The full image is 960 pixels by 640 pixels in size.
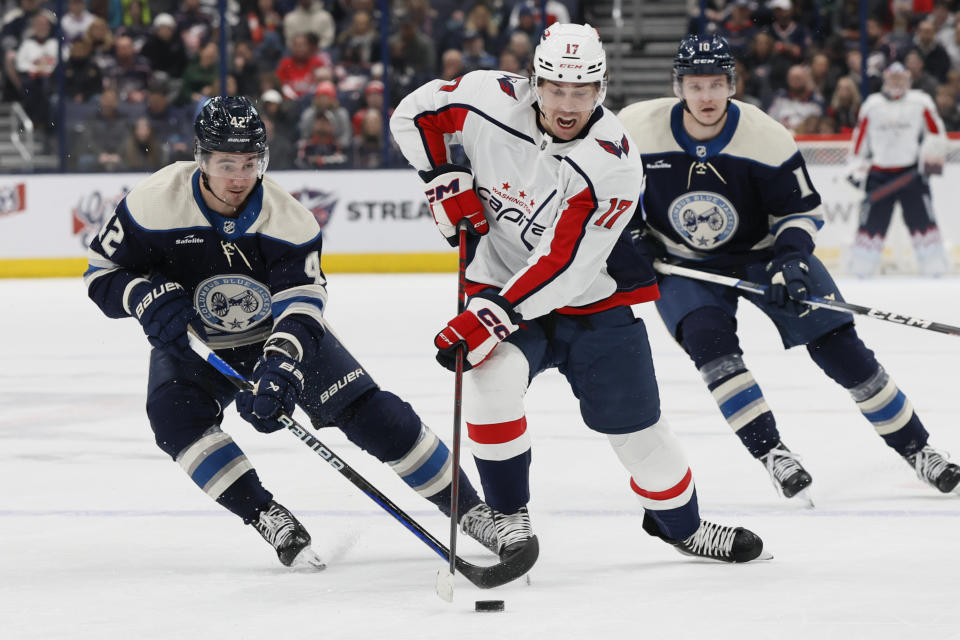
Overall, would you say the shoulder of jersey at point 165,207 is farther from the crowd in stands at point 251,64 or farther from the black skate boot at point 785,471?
the crowd in stands at point 251,64

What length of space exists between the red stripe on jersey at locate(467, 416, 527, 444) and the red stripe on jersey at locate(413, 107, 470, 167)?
57 centimetres

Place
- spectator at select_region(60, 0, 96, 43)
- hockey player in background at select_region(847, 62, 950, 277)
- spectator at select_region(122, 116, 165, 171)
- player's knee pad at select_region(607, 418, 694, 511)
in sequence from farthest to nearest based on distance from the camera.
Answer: spectator at select_region(60, 0, 96, 43)
spectator at select_region(122, 116, 165, 171)
hockey player in background at select_region(847, 62, 950, 277)
player's knee pad at select_region(607, 418, 694, 511)

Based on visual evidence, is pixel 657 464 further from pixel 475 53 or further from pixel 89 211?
pixel 475 53

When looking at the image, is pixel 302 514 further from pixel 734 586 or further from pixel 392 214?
pixel 392 214

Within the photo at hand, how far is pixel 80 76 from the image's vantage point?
9.12 metres

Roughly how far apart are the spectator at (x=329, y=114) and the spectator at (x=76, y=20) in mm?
1623

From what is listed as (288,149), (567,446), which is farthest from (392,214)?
(567,446)

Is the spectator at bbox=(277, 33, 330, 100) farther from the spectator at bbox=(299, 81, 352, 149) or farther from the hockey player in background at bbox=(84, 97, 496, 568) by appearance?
the hockey player in background at bbox=(84, 97, 496, 568)

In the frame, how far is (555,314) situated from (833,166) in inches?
260

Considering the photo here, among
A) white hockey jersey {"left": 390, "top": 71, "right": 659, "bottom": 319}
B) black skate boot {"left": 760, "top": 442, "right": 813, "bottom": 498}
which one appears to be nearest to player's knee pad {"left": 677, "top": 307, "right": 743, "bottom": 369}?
black skate boot {"left": 760, "top": 442, "right": 813, "bottom": 498}

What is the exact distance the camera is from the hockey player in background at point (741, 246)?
3.31 meters

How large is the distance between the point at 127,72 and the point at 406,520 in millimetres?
7449

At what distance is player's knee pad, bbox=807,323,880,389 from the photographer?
3354 millimetres

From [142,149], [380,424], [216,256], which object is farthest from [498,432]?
[142,149]
